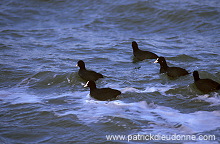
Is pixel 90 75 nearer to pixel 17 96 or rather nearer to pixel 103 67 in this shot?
pixel 103 67

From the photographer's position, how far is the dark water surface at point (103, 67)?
887 cm

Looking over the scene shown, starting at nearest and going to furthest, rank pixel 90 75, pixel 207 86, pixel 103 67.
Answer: pixel 207 86
pixel 90 75
pixel 103 67

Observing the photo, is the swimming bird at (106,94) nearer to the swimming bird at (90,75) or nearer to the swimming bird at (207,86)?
the swimming bird at (90,75)

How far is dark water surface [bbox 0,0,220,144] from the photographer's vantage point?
29.1ft

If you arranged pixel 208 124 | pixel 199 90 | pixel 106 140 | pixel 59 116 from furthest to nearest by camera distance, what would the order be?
pixel 199 90
pixel 59 116
pixel 208 124
pixel 106 140

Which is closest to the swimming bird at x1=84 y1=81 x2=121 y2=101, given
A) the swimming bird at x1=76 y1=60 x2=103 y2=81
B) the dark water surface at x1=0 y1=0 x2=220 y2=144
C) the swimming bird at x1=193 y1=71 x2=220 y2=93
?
the dark water surface at x1=0 y1=0 x2=220 y2=144

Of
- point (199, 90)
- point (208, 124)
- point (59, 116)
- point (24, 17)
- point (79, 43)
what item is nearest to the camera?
point (208, 124)

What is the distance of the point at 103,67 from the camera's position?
1348 cm

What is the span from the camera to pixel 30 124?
9.08 meters

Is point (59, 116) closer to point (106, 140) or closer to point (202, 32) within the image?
point (106, 140)

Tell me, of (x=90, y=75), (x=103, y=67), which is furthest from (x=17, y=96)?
(x=103, y=67)

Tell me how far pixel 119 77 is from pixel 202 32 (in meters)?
6.91

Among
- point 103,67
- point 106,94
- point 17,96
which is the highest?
point 103,67

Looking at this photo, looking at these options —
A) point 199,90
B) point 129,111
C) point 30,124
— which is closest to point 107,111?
point 129,111
